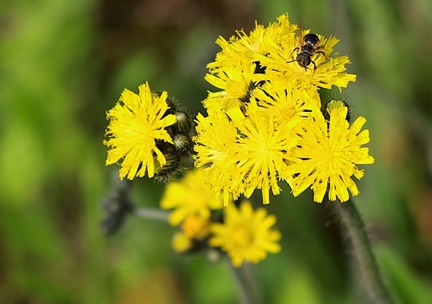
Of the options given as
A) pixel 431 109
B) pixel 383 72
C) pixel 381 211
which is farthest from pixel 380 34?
pixel 381 211

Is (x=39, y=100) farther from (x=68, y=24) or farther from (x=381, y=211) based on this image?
(x=381, y=211)

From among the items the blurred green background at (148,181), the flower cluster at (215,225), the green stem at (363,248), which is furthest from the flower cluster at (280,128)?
the blurred green background at (148,181)

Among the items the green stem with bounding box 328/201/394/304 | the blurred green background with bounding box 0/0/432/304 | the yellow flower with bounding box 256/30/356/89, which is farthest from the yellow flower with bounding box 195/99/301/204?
the blurred green background with bounding box 0/0/432/304

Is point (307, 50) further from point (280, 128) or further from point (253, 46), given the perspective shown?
point (280, 128)

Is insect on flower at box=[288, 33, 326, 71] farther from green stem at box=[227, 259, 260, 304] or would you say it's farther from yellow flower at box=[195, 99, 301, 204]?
green stem at box=[227, 259, 260, 304]

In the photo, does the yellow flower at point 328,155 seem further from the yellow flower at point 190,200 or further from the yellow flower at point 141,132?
the yellow flower at point 190,200

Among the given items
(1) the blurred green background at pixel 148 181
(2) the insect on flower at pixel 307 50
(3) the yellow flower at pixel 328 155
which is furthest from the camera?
(1) the blurred green background at pixel 148 181

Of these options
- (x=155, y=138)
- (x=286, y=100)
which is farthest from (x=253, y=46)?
(x=155, y=138)
